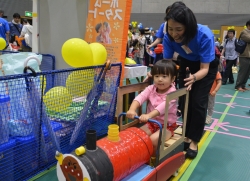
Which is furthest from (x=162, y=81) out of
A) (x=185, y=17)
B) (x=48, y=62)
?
(x=48, y=62)

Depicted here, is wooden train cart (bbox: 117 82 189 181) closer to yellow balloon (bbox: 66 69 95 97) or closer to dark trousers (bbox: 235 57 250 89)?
yellow balloon (bbox: 66 69 95 97)

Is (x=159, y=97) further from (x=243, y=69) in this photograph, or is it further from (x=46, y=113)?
(x=243, y=69)

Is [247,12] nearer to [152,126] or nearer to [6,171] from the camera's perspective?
[152,126]

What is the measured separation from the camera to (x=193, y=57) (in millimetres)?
2344

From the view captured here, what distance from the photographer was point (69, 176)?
1437 millimetres

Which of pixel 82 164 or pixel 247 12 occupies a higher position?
pixel 247 12

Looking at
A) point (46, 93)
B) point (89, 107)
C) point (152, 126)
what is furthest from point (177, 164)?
point (46, 93)

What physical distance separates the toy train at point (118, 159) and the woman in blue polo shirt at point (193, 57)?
37 centimetres

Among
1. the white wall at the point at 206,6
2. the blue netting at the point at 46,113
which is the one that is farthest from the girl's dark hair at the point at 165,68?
the white wall at the point at 206,6

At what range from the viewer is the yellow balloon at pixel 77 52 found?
7.57 ft

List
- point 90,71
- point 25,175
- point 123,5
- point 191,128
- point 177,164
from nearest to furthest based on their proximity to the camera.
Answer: point 25,175
point 177,164
point 90,71
point 191,128
point 123,5

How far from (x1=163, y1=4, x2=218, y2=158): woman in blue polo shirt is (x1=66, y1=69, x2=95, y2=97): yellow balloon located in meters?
0.79

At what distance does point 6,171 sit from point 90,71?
1.05 metres

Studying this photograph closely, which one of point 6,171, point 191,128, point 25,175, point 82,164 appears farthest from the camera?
point 191,128
